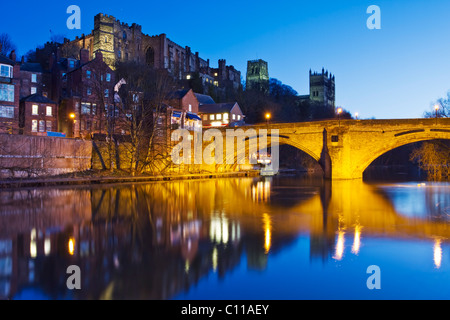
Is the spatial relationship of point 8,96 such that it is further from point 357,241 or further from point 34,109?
point 357,241

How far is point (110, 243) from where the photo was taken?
33.2ft

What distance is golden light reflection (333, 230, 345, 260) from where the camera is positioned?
29.4 ft

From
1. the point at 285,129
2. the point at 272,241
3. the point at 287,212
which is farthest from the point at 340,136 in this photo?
the point at 272,241

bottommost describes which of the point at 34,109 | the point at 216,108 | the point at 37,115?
the point at 37,115

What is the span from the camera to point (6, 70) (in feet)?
126

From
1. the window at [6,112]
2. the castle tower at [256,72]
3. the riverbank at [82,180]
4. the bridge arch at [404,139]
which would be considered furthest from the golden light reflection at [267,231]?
the castle tower at [256,72]

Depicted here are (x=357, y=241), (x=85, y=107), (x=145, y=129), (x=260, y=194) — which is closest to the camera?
(x=357, y=241)

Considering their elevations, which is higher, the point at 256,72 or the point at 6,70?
the point at 256,72

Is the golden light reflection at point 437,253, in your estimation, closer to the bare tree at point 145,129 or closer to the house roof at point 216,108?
the bare tree at point 145,129

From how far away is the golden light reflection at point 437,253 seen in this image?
8.36 meters

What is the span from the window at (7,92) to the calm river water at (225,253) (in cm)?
2756

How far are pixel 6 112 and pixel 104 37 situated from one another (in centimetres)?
4469

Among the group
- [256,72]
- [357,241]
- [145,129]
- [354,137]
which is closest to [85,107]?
[145,129]
